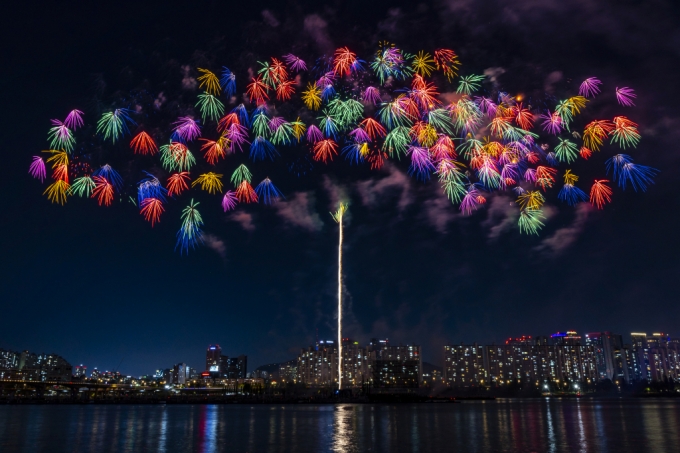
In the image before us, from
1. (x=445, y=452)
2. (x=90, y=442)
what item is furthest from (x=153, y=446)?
(x=445, y=452)

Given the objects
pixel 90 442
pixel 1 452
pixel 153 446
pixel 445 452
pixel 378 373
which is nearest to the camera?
pixel 445 452

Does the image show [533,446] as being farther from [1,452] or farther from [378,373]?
[378,373]

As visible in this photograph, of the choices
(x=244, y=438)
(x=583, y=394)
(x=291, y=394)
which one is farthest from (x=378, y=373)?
(x=244, y=438)

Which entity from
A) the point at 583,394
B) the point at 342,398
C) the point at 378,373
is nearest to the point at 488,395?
the point at 583,394

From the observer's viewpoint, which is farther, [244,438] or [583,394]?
[583,394]

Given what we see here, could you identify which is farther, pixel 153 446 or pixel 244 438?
pixel 244 438

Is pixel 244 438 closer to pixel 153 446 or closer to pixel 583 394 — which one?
pixel 153 446

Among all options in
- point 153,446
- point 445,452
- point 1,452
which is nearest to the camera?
point 445,452

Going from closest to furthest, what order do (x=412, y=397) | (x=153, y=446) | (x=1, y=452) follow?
(x=1, y=452), (x=153, y=446), (x=412, y=397)

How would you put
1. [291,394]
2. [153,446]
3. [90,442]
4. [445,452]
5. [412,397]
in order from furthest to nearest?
[291,394] < [412,397] < [90,442] < [153,446] < [445,452]
